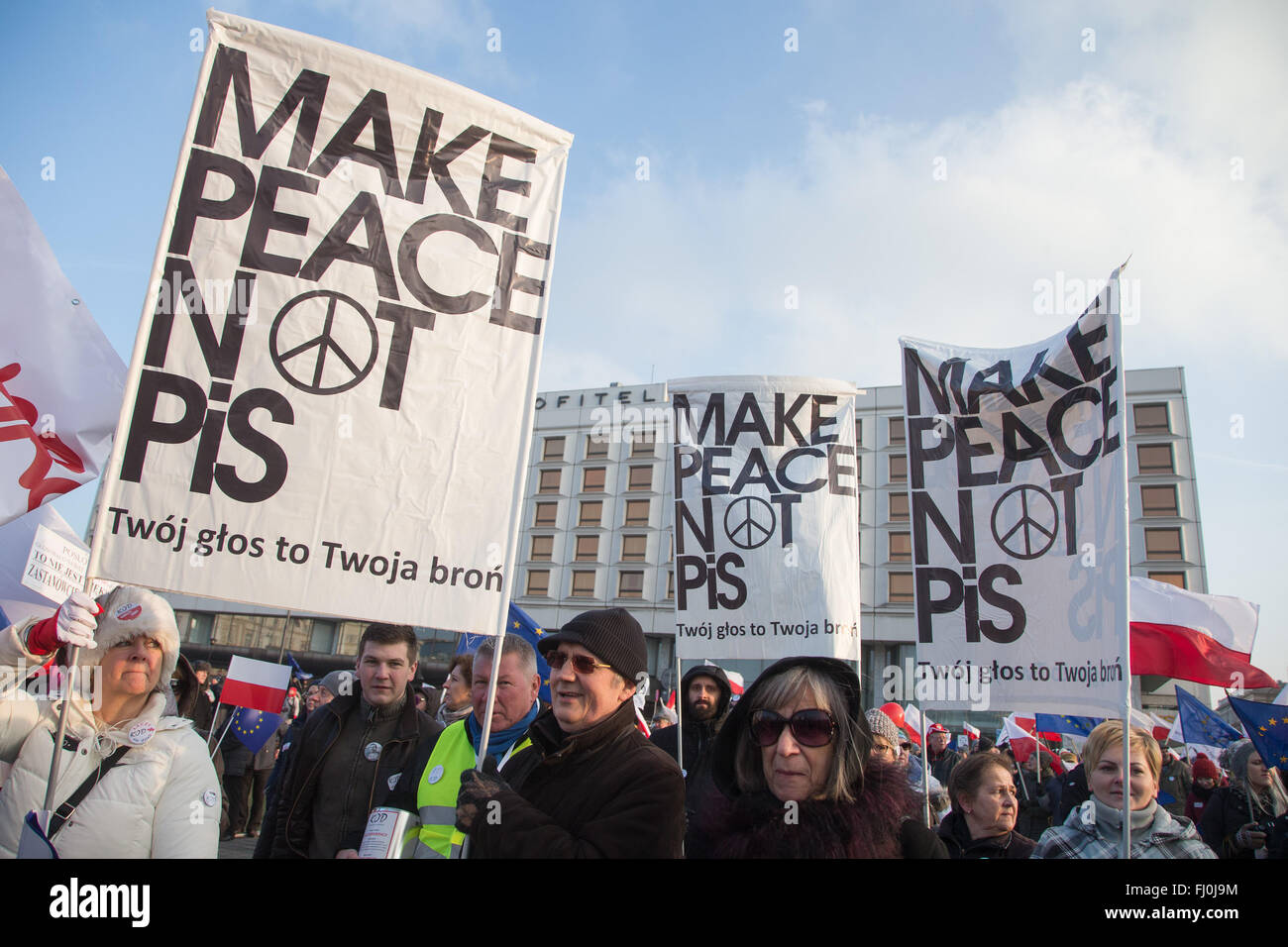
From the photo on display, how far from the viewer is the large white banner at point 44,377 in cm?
445

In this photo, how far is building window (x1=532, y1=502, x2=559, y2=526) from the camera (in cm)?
5806

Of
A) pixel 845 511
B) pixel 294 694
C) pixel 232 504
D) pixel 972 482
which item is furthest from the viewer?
pixel 294 694

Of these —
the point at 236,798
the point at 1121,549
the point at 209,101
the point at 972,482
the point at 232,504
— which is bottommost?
the point at 236,798

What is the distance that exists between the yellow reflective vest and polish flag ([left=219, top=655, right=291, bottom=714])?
744 cm

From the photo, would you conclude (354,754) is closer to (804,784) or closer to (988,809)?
(804,784)

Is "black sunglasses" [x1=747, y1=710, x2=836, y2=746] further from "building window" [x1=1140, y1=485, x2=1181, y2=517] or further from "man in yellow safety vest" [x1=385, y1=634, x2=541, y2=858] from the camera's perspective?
Result: "building window" [x1=1140, y1=485, x2=1181, y2=517]

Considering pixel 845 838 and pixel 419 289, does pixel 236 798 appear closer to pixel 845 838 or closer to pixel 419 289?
pixel 419 289

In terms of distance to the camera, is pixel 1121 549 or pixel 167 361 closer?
pixel 167 361

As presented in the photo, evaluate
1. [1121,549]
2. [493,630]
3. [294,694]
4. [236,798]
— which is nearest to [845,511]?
[1121,549]

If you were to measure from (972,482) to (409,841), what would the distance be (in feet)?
15.0

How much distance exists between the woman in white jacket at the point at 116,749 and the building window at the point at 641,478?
53.1m

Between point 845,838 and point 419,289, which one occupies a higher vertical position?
point 419,289

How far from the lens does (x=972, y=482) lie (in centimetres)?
592

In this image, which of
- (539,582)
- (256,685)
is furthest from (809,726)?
(539,582)
